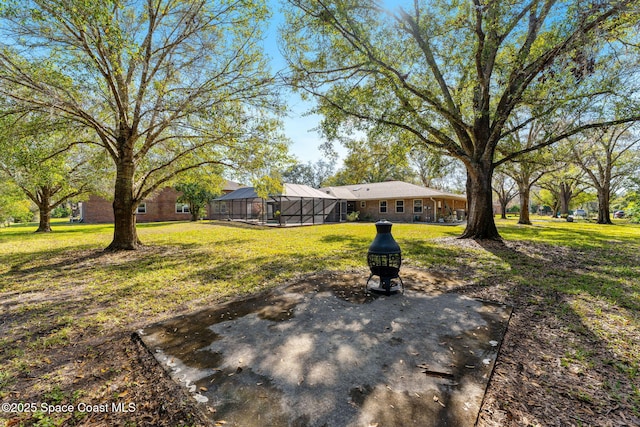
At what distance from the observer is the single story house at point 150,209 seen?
88.3ft

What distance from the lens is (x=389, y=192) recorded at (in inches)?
1023

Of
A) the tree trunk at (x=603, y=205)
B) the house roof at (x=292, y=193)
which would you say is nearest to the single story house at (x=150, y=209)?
the house roof at (x=292, y=193)

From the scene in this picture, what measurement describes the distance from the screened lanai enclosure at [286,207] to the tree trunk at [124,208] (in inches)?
370

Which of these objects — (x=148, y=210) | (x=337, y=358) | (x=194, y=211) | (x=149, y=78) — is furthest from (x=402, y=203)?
(x=148, y=210)

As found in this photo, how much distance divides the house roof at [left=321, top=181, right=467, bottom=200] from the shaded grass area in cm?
1397

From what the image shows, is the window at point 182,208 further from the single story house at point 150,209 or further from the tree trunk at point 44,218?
the tree trunk at point 44,218

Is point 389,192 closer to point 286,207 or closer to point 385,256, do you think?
point 286,207

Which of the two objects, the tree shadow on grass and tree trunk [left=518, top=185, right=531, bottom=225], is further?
tree trunk [left=518, top=185, right=531, bottom=225]

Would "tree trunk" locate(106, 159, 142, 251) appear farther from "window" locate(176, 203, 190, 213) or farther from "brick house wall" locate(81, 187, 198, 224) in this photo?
"window" locate(176, 203, 190, 213)

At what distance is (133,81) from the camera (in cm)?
884

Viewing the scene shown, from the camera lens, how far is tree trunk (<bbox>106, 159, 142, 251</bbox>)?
871 cm

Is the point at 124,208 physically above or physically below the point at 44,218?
above

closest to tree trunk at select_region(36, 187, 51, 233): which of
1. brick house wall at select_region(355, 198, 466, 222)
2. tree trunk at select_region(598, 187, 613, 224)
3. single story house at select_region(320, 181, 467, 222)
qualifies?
single story house at select_region(320, 181, 467, 222)

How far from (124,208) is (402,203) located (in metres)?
21.7
